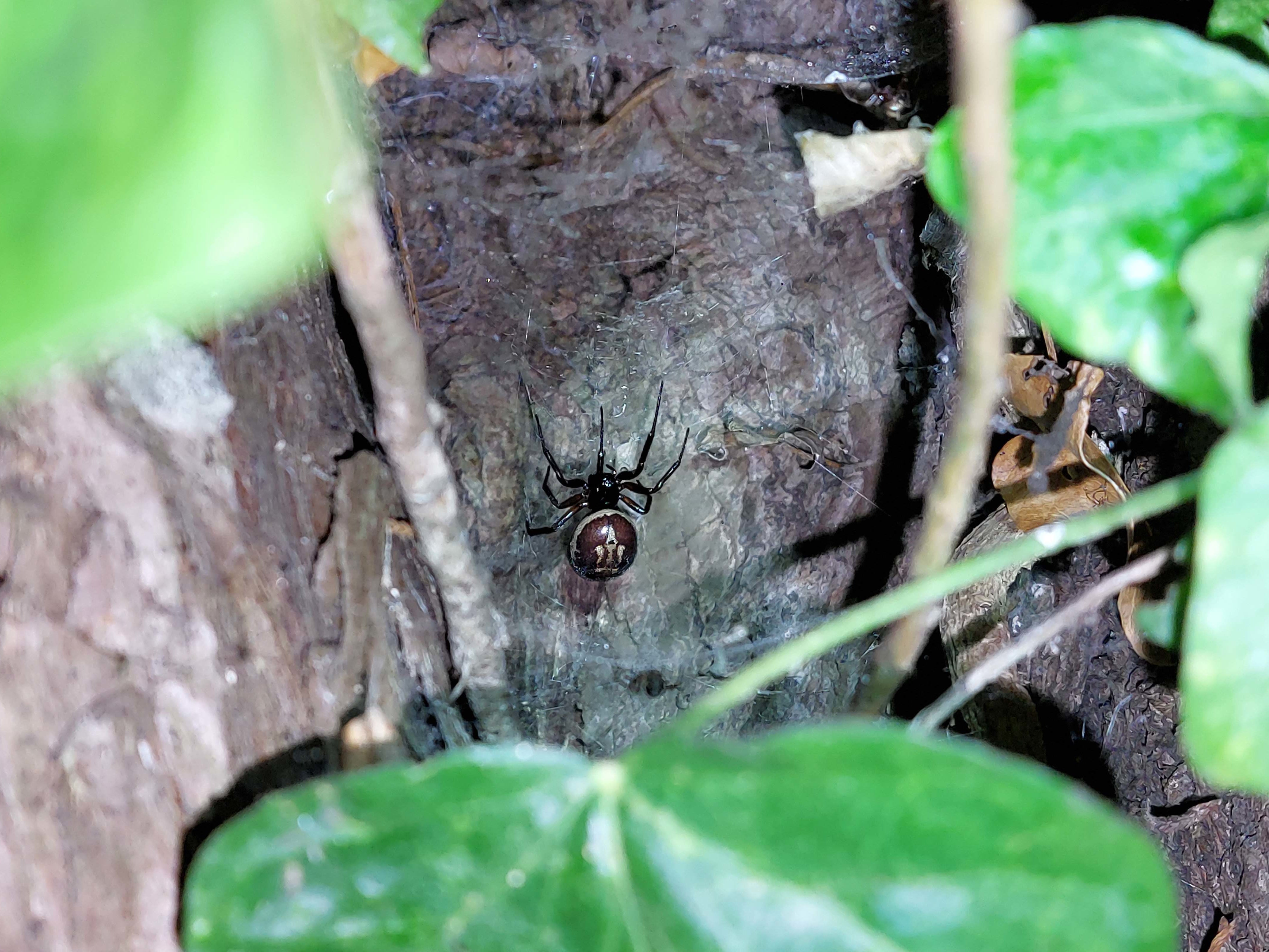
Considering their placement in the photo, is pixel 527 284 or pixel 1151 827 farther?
pixel 527 284

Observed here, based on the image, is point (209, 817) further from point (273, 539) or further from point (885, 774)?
point (885, 774)

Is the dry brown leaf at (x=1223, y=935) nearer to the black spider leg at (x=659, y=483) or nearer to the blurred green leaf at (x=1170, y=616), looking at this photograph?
the blurred green leaf at (x=1170, y=616)

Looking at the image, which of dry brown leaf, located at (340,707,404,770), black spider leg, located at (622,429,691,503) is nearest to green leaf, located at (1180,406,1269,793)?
dry brown leaf, located at (340,707,404,770)

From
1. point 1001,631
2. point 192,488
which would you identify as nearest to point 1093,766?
point 1001,631

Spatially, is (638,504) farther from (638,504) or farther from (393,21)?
(393,21)

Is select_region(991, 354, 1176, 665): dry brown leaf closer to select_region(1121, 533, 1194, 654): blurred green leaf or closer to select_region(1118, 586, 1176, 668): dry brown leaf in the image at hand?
select_region(1118, 586, 1176, 668): dry brown leaf

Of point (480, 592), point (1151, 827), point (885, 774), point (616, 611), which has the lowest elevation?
point (1151, 827)
